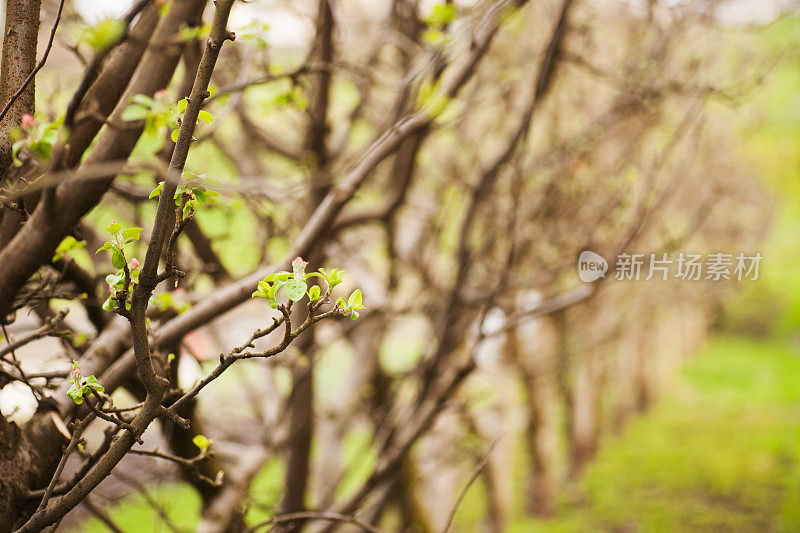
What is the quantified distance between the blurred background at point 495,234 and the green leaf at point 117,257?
0.22 m

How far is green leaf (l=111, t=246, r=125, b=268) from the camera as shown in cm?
114

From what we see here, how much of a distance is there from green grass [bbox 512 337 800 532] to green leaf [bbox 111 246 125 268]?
9.39m

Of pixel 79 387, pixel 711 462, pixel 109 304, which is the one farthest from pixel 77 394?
pixel 711 462

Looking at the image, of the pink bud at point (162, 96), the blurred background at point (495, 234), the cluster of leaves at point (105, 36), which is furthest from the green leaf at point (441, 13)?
the cluster of leaves at point (105, 36)

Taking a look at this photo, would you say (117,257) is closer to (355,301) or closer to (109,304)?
(109,304)

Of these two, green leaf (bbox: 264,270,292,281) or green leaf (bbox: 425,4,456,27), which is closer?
green leaf (bbox: 264,270,292,281)

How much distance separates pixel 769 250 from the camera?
12102 millimetres

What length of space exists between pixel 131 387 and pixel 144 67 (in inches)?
45.5

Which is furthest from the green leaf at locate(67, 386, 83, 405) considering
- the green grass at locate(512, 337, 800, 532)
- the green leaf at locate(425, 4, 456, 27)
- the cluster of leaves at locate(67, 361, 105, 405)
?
the green grass at locate(512, 337, 800, 532)

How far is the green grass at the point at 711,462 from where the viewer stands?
937cm

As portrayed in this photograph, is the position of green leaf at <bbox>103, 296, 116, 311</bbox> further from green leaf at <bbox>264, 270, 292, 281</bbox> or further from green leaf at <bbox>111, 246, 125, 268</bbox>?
green leaf at <bbox>264, 270, 292, 281</bbox>

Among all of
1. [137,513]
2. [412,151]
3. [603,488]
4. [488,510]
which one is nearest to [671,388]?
[603,488]

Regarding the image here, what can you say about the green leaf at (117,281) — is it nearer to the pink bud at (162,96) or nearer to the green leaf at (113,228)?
the green leaf at (113,228)

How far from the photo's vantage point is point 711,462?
11750mm
